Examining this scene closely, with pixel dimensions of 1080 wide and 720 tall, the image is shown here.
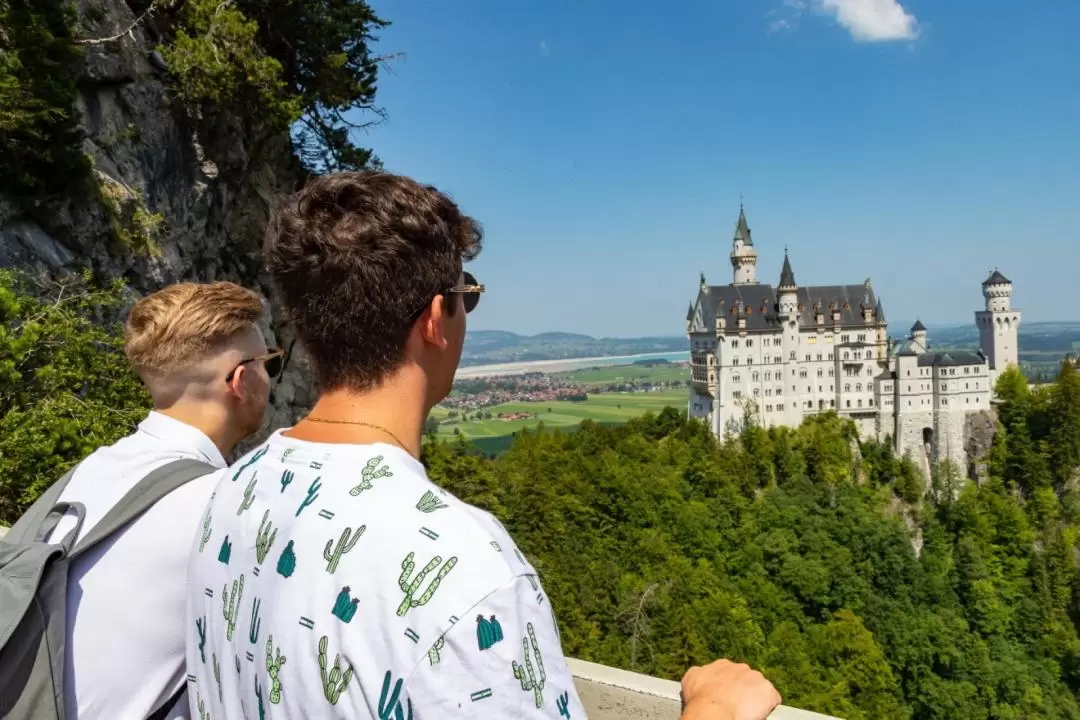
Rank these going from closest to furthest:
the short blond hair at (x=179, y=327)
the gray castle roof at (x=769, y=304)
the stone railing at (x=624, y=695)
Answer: the short blond hair at (x=179, y=327)
the stone railing at (x=624, y=695)
the gray castle roof at (x=769, y=304)

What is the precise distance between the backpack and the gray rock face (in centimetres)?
621

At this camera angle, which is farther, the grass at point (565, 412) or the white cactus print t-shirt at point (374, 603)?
the grass at point (565, 412)

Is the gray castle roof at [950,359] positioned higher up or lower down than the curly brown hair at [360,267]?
lower down

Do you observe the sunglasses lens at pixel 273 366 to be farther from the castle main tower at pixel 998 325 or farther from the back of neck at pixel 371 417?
the castle main tower at pixel 998 325

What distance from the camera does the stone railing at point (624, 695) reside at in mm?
2602

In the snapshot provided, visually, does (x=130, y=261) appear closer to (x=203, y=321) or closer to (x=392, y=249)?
(x=203, y=321)

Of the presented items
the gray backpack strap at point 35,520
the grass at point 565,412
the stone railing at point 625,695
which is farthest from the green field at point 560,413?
the gray backpack strap at point 35,520

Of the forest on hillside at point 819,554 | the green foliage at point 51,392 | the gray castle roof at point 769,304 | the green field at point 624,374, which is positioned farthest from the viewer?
the green field at point 624,374

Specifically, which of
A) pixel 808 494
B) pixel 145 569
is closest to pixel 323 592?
pixel 145 569

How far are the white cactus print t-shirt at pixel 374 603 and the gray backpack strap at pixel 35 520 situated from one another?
28.3 inches

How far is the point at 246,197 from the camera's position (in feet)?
47.6

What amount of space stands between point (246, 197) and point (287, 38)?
10.8 feet

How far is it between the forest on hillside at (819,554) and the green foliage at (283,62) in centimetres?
880

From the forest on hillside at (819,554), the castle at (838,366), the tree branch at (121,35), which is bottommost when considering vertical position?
the forest on hillside at (819,554)
